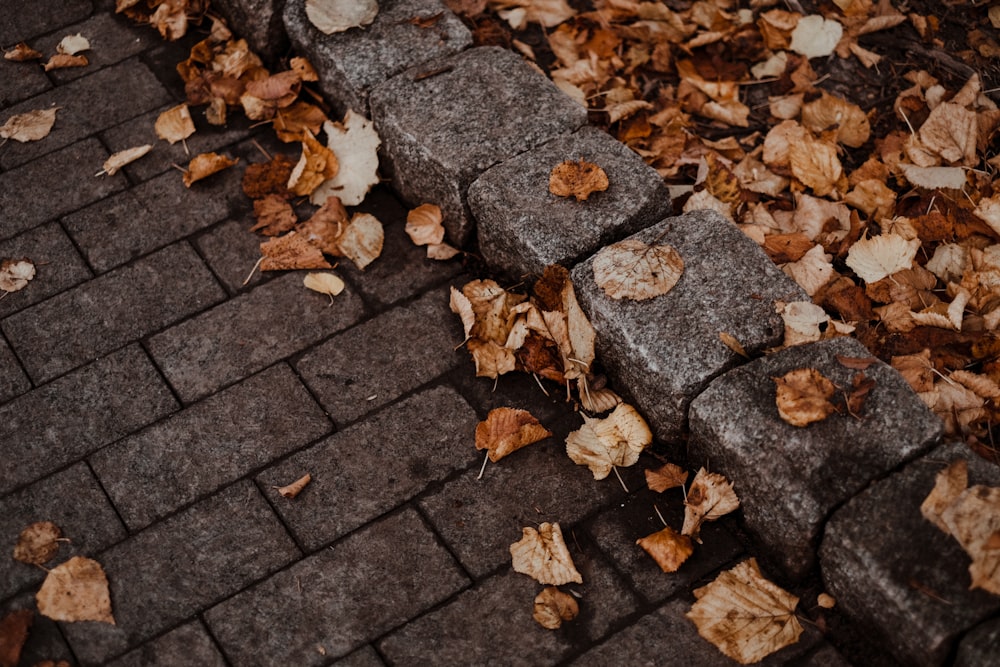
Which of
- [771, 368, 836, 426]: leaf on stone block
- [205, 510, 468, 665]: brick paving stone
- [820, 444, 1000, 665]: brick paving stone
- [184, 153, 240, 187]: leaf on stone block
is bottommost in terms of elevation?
[205, 510, 468, 665]: brick paving stone

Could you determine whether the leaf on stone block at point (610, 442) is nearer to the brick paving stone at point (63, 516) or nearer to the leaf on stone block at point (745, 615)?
the leaf on stone block at point (745, 615)

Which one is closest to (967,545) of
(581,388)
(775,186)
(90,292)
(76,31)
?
(581,388)

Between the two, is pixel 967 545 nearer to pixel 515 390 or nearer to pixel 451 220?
pixel 515 390

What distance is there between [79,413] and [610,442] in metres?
1.30

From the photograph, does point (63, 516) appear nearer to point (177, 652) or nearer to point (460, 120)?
point (177, 652)

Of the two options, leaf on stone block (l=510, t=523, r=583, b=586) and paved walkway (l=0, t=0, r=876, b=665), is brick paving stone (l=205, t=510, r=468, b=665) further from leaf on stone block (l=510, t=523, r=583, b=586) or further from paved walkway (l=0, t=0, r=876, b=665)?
leaf on stone block (l=510, t=523, r=583, b=586)

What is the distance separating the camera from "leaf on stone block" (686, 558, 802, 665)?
2018 mm

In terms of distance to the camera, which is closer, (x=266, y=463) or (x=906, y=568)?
(x=906, y=568)

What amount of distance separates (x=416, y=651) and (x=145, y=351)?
1.08 metres

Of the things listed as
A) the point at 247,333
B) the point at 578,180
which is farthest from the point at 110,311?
the point at 578,180

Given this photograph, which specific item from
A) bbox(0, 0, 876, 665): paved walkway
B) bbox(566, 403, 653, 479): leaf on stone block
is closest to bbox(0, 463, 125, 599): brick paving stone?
bbox(0, 0, 876, 665): paved walkway

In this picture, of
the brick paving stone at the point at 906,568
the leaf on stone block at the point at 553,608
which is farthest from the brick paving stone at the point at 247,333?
the brick paving stone at the point at 906,568

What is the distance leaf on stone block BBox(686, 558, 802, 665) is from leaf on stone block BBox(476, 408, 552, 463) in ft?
1.73

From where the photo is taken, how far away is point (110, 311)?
8.63 ft
